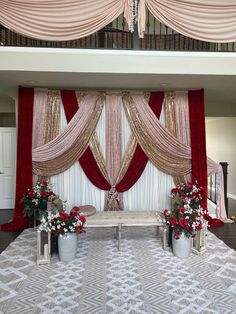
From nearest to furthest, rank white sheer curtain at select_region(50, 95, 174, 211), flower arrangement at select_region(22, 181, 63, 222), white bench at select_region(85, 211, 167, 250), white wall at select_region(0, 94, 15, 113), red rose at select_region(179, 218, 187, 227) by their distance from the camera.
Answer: red rose at select_region(179, 218, 187, 227), white bench at select_region(85, 211, 167, 250), flower arrangement at select_region(22, 181, 63, 222), white sheer curtain at select_region(50, 95, 174, 211), white wall at select_region(0, 94, 15, 113)

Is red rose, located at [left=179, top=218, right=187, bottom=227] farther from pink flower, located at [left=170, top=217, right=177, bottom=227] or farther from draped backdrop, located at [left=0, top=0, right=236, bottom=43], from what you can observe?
draped backdrop, located at [left=0, top=0, right=236, bottom=43]

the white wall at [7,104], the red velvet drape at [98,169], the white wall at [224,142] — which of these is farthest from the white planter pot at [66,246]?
the white wall at [224,142]

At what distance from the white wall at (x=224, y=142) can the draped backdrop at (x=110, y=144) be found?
3067mm

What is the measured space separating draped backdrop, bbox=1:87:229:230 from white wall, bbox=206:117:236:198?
10.1 feet

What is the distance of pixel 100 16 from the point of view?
3939 millimetres

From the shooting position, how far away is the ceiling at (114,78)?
4.03 metres

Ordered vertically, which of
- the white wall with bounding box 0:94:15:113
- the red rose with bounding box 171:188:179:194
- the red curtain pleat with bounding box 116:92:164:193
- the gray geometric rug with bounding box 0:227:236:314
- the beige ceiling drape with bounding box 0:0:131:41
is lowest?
the gray geometric rug with bounding box 0:227:236:314

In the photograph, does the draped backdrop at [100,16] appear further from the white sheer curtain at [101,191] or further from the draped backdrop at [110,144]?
the white sheer curtain at [101,191]

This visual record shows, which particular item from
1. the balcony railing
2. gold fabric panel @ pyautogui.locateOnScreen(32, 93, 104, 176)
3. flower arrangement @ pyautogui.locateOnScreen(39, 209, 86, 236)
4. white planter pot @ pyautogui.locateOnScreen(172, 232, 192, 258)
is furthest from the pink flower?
the balcony railing

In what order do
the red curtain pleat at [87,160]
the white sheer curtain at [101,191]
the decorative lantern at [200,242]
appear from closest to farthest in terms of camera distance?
the decorative lantern at [200,242], the red curtain pleat at [87,160], the white sheer curtain at [101,191]

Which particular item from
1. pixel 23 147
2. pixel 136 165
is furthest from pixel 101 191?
pixel 23 147

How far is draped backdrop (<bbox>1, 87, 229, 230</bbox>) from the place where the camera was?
200 inches

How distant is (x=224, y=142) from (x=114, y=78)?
17.3 ft

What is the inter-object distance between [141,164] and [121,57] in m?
1.98
